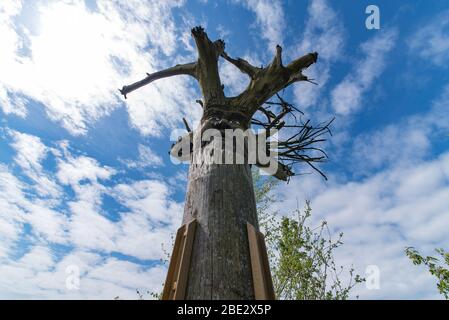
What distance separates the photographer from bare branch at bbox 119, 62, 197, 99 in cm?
331

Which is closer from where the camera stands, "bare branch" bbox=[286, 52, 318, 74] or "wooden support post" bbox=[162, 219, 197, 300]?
"wooden support post" bbox=[162, 219, 197, 300]

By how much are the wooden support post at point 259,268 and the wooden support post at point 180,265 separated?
0.35 meters

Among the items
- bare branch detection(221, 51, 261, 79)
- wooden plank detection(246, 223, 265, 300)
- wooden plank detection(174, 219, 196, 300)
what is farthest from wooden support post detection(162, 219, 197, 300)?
bare branch detection(221, 51, 261, 79)

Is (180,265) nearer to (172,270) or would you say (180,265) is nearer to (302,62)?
(172,270)

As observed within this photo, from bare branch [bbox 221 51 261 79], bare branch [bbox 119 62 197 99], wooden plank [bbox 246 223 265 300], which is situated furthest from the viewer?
bare branch [bbox 221 51 261 79]

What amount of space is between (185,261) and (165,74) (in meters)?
2.78

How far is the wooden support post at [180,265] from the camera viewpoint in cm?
127

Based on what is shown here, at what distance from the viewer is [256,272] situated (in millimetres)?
1339

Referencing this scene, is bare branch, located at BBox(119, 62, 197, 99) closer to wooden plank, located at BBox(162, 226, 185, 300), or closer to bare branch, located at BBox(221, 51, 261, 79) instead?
bare branch, located at BBox(221, 51, 261, 79)

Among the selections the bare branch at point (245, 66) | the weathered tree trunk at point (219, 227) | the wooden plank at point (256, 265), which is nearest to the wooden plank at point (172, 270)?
the weathered tree trunk at point (219, 227)

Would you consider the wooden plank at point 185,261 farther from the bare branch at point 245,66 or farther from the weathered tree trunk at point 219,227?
the bare branch at point 245,66

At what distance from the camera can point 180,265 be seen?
1.34m
